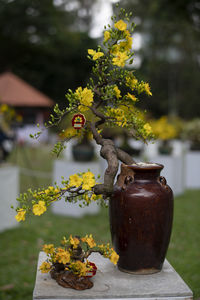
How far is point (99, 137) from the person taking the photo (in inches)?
85.6

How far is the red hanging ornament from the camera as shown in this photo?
79.7 inches

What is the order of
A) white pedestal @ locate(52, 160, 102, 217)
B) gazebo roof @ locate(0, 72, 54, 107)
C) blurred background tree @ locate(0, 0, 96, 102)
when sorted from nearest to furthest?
white pedestal @ locate(52, 160, 102, 217) < gazebo roof @ locate(0, 72, 54, 107) < blurred background tree @ locate(0, 0, 96, 102)

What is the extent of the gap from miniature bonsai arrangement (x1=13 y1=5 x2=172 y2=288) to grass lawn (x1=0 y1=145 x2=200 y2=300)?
1.13 meters

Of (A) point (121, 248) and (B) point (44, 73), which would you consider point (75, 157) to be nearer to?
(A) point (121, 248)

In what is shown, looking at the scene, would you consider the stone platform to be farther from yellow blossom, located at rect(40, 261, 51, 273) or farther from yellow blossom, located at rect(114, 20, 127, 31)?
yellow blossom, located at rect(114, 20, 127, 31)

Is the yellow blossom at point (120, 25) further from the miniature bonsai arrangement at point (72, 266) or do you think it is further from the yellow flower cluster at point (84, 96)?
the miniature bonsai arrangement at point (72, 266)

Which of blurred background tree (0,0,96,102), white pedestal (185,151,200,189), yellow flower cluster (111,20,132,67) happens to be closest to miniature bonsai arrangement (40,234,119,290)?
yellow flower cluster (111,20,132,67)

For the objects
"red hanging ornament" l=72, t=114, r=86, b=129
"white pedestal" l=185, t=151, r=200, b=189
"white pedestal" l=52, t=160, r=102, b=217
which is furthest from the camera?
"white pedestal" l=185, t=151, r=200, b=189

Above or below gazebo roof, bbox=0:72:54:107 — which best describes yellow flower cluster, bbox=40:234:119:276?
below

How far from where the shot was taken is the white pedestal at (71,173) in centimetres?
575

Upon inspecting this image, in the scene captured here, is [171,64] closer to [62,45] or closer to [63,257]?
[62,45]

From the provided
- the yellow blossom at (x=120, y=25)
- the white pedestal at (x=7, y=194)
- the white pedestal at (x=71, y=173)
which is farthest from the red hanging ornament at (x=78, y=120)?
the white pedestal at (x=71, y=173)

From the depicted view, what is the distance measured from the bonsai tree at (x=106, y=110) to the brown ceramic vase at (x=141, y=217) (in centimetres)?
9

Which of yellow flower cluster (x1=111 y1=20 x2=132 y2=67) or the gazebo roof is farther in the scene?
the gazebo roof
